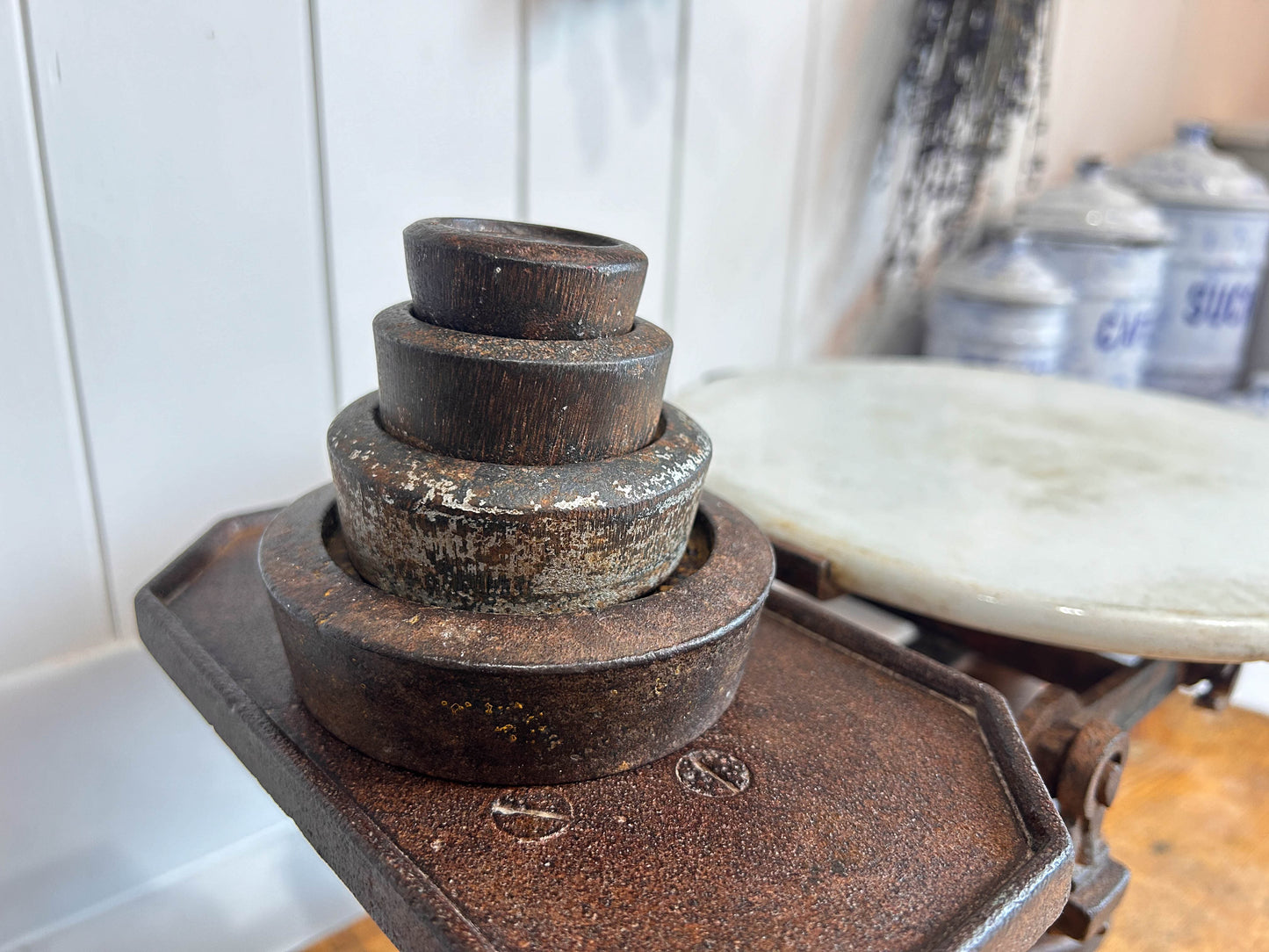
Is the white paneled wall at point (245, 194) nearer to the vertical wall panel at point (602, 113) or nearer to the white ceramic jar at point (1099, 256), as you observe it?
the vertical wall panel at point (602, 113)

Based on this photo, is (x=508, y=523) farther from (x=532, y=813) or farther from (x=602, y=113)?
(x=602, y=113)

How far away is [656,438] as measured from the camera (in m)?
0.54

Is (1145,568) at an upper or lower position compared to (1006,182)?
lower

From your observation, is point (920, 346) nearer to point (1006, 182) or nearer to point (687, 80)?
point (1006, 182)

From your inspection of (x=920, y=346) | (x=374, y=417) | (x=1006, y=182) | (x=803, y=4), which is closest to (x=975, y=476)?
(x=374, y=417)

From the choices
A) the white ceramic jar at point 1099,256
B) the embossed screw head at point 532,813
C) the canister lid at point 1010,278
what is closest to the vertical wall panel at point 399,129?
the embossed screw head at point 532,813

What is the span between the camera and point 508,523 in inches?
18.1

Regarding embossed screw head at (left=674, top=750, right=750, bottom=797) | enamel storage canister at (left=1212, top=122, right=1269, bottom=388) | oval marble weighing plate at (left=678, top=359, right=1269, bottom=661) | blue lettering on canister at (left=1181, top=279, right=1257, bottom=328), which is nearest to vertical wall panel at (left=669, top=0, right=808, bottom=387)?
oval marble weighing plate at (left=678, top=359, right=1269, bottom=661)

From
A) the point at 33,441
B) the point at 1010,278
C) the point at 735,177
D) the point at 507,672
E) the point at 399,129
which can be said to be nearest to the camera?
the point at 507,672

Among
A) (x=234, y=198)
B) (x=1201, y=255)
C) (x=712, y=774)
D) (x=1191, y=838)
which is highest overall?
(x=234, y=198)

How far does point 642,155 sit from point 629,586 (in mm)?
810

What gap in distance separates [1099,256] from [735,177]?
2.29ft

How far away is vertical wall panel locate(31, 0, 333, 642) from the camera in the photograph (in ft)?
2.55

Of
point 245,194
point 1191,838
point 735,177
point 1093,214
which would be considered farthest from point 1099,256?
point 245,194
